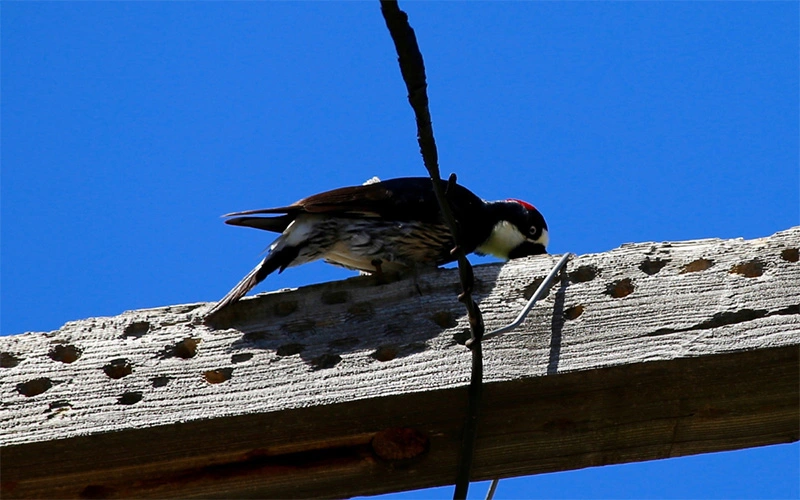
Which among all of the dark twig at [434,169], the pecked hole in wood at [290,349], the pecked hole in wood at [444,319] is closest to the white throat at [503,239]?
the pecked hole in wood at [444,319]

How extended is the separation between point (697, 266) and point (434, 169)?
3.57 ft

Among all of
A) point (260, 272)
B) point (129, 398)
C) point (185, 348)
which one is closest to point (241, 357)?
point (185, 348)

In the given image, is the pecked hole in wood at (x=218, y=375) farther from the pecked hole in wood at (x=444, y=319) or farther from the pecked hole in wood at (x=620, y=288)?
the pecked hole in wood at (x=620, y=288)

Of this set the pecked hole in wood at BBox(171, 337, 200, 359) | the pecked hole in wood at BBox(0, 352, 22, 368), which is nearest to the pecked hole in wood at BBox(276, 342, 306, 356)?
the pecked hole in wood at BBox(171, 337, 200, 359)

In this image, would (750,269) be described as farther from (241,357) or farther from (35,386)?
(35,386)

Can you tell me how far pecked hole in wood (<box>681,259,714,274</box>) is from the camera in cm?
307

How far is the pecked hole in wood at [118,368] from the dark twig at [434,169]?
103 centimetres

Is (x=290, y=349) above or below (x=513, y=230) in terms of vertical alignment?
below

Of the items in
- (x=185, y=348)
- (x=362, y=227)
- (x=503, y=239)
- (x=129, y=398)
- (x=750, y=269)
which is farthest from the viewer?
(x=503, y=239)

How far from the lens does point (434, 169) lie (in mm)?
2387

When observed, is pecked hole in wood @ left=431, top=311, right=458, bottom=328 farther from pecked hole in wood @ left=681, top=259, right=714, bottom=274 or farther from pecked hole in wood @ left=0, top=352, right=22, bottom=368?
pecked hole in wood @ left=0, top=352, right=22, bottom=368

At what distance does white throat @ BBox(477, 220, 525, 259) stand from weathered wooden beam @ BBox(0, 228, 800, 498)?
234 cm

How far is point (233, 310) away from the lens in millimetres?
3232

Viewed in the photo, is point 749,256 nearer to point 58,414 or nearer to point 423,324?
point 423,324
